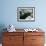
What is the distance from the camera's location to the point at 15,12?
14.7ft

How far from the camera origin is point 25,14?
Result: 177 inches

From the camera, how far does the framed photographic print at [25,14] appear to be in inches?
176

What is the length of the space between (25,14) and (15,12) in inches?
13.5

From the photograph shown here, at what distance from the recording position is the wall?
4.46 meters

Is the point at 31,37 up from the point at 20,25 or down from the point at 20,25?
down

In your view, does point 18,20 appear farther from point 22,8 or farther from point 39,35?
point 39,35

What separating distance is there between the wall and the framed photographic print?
10 cm

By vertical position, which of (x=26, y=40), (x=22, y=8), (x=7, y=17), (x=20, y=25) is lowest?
(x=26, y=40)

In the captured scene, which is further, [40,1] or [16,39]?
[40,1]

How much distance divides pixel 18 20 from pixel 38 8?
783 millimetres

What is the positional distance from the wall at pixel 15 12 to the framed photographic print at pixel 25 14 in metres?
0.10

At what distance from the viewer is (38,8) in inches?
176

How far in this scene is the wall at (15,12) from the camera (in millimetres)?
4457

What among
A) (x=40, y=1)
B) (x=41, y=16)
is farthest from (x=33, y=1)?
(x=41, y=16)
